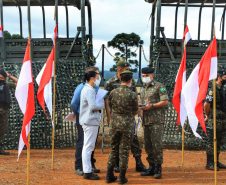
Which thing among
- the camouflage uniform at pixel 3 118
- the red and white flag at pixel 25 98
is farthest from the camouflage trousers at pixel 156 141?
the camouflage uniform at pixel 3 118

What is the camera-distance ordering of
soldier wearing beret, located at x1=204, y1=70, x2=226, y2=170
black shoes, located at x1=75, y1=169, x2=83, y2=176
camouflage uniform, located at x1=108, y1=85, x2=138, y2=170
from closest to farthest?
camouflage uniform, located at x1=108, y1=85, x2=138, y2=170 → black shoes, located at x1=75, y1=169, x2=83, y2=176 → soldier wearing beret, located at x1=204, y1=70, x2=226, y2=170

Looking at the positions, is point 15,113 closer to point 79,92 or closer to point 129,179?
point 79,92

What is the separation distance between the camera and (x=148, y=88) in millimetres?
5531

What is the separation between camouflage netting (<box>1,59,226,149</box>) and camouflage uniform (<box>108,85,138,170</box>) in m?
3.19

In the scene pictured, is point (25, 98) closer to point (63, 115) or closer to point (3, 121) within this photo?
point (3, 121)

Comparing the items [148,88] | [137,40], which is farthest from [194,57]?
[137,40]

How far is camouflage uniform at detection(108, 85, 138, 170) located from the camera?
15.9 ft

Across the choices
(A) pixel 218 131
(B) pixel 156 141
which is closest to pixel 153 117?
(B) pixel 156 141

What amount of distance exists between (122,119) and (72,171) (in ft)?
5.71

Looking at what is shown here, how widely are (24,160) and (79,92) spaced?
8.06 feet

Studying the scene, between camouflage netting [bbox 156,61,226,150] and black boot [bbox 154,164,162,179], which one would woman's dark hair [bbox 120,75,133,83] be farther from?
camouflage netting [bbox 156,61,226,150]

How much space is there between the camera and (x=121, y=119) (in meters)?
4.87

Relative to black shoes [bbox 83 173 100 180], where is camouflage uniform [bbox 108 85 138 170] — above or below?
above

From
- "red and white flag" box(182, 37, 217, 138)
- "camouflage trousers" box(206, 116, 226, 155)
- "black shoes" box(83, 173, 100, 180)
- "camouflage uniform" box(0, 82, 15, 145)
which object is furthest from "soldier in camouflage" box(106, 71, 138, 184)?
"camouflage uniform" box(0, 82, 15, 145)
